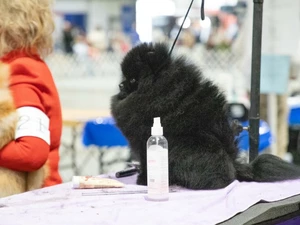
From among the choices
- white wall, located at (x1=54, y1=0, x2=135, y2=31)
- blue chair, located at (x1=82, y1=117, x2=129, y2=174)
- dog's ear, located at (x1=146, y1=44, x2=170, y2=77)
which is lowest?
dog's ear, located at (x1=146, y1=44, x2=170, y2=77)

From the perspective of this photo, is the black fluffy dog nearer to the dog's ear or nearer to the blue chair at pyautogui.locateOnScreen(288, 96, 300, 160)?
the dog's ear

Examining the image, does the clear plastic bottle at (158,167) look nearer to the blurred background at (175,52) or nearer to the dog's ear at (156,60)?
the dog's ear at (156,60)

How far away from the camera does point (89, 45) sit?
13.4 metres

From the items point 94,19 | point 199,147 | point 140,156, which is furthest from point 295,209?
point 94,19

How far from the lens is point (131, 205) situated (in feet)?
3.89

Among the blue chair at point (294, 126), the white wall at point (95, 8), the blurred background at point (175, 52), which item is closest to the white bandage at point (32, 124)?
the blurred background at point (175, 52)

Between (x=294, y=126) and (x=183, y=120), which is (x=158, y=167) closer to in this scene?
(x=183, y=120)

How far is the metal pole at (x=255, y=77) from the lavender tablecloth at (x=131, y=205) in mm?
215

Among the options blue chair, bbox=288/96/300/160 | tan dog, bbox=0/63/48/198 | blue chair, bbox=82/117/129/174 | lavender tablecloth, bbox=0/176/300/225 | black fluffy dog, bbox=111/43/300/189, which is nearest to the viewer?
lavender tablecloth, bbox=0/176/300/225

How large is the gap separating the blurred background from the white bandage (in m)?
0.30

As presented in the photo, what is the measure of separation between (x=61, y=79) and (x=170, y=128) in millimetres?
10249

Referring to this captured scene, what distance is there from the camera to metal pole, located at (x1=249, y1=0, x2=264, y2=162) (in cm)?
157

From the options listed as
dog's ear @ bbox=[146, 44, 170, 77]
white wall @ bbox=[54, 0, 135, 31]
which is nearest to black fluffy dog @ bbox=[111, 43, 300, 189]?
dog's ear @ bbox=[146, 44, 170, 77]

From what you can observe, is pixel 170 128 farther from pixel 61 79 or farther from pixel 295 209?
pixel 61 79
